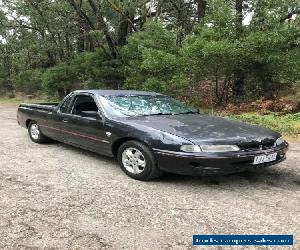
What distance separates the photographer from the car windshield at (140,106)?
20.1 ft

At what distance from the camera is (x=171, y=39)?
13.8 metres

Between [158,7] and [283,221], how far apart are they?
52.8 ft

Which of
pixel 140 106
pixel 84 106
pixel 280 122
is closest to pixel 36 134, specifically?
pixel 84 106

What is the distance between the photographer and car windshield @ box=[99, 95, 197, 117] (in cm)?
612

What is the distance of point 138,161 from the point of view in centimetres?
540

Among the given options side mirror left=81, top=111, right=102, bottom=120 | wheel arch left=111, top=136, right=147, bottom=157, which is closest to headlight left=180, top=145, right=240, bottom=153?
wheel arch left=111, top=136, right=147, bottom=157

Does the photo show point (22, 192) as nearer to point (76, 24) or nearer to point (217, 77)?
point (217, 77)

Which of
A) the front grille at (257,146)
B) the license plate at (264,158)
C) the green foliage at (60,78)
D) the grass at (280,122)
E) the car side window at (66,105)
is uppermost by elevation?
the green foliage at (60,78)

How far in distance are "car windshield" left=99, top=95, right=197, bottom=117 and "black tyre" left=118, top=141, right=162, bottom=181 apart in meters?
0.67

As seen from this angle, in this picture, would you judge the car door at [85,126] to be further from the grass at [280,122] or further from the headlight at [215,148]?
the grass at [280,122]

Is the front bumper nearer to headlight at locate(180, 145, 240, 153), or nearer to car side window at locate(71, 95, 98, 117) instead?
headlight at locate(180, 145, 240, 153)

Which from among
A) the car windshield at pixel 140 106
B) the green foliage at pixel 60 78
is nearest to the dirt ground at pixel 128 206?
the car windshield at pixel 140 106

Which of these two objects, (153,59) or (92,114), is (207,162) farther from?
(153,59)

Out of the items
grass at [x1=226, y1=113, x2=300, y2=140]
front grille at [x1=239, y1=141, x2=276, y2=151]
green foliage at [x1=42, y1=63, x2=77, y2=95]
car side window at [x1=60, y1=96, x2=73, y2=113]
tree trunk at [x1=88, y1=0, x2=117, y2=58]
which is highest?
tree trunk at [x1=88, y1=0, x2=117, y2=58]
